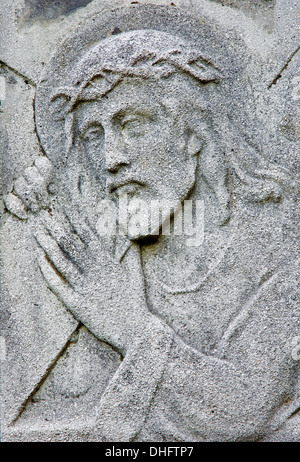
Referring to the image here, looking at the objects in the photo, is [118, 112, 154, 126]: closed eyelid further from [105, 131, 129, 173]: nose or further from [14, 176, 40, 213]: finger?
[14, 176, 40, 213]: finger

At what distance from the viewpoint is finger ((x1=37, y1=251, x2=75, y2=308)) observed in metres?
2.49

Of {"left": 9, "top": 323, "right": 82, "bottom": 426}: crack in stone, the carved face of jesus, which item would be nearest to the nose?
the carved face of jesus

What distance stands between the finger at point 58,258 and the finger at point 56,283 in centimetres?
2

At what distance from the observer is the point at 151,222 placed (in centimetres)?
249

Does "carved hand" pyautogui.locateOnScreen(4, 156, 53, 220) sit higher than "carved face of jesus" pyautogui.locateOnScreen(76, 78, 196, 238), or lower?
lower

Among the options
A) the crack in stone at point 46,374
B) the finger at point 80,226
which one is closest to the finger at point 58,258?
the finger at point 80,226

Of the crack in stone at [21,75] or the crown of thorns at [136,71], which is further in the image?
the crack in stone at [21,75]

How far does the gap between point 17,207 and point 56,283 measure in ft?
1.21

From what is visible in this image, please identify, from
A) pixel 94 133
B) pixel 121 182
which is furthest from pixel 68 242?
pixel 94 133

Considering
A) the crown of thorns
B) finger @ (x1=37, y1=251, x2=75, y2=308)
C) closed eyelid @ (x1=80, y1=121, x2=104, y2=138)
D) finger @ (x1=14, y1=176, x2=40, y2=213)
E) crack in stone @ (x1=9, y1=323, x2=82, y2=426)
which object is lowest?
crack in stone @ (x1=9, y1=323, x2=82, y2=426)

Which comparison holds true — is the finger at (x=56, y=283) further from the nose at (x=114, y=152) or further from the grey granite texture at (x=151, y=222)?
the nose at (x=114, y=152)

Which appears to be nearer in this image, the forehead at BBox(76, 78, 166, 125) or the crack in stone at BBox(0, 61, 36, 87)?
the forehead at BBox(76, 78, 166, 125)

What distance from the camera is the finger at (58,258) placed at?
8.20 ft

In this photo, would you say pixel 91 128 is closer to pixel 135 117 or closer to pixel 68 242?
pixel 135 117
